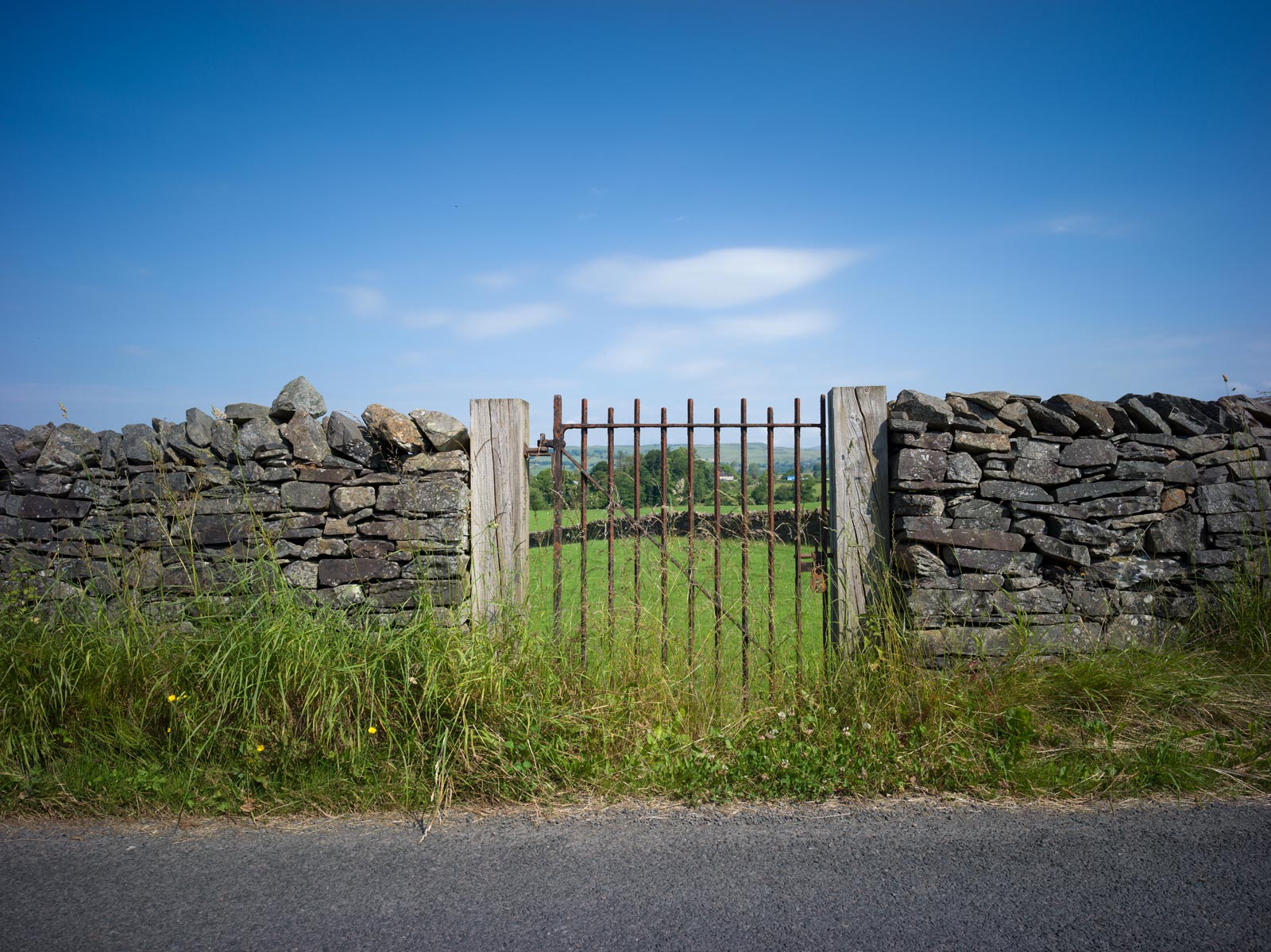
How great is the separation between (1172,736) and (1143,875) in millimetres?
1318

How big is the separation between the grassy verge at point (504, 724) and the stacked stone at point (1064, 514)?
18.8 inches

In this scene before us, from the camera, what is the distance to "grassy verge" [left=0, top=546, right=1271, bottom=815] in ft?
11.9

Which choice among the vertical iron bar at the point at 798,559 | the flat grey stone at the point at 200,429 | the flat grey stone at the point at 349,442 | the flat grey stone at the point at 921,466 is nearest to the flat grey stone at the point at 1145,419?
the flat grey stone at the point at 921,466

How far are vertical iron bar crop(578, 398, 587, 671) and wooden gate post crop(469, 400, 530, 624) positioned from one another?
367mm

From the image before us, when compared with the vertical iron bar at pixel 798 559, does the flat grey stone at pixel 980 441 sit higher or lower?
higher

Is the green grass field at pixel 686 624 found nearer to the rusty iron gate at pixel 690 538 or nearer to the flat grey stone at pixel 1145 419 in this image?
the rusty iron gate at pixel 690 538

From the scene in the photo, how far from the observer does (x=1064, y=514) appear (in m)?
4.75

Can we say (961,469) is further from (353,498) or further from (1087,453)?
(353,498)

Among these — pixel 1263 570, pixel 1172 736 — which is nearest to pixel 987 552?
pixel 1172 736

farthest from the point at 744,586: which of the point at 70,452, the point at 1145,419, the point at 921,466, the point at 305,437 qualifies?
the point at 70,452

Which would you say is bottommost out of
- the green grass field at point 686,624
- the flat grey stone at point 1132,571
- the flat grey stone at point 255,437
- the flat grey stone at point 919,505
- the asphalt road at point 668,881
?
the asphalt road at point 668,881

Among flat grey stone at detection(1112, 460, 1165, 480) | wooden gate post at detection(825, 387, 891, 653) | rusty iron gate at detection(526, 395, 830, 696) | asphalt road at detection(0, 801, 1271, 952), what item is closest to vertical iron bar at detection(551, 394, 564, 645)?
rusty iron gate at detection(526, 395, 830, 696)

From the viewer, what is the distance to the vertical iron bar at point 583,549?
4.21 m

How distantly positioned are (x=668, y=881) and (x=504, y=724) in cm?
121
